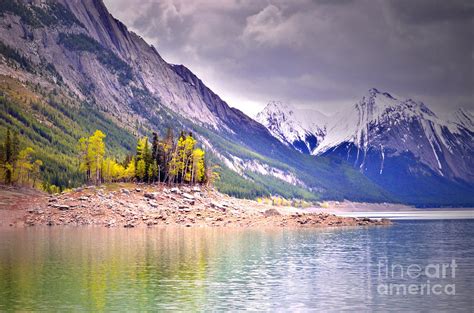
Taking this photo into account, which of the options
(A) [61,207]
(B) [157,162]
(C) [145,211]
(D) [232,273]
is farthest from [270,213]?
(D) [232,273]

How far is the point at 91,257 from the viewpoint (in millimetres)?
75438

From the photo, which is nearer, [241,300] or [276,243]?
[241,300]

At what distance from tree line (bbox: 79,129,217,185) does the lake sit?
57991 millimetres

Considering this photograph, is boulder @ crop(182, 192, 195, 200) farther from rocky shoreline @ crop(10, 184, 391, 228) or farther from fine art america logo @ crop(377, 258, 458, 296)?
fine art america logo @ crop(377, 258, 458, 296)

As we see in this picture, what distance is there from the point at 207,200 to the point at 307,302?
345 ft

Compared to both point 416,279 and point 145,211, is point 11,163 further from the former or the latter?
point 416,279

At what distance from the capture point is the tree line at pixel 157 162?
160 metres

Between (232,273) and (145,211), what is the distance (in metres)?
77.7

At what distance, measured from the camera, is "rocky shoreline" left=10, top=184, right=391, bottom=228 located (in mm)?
134250

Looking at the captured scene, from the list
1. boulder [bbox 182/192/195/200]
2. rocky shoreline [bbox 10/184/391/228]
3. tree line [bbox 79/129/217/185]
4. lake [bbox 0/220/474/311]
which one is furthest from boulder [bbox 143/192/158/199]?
lake [bbox 0/220/474/311]

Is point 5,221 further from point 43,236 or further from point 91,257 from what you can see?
point 91,257

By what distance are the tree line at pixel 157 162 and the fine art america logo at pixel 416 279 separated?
3748 inches

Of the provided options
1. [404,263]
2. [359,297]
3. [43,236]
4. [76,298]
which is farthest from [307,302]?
[43,236]

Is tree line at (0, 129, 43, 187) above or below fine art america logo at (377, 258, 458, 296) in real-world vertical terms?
above
